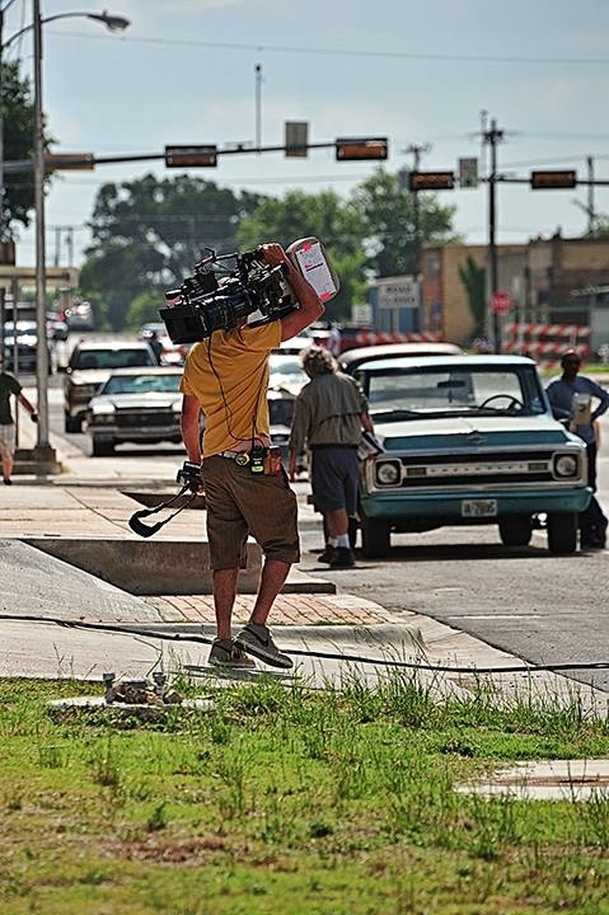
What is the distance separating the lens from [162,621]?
38.8ft

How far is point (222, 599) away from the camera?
1001 centimetres

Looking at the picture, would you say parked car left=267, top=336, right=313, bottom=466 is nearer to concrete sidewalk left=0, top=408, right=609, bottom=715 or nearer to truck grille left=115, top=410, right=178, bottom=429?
truck grille left=115, top=410, right=178, bottom=429

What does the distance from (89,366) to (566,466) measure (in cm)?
2568

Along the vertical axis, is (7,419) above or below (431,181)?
below

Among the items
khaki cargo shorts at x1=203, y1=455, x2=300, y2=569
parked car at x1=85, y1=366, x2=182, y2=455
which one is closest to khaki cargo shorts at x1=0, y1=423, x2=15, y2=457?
parked car at x1=85, y1=366, x2=182, y2=455

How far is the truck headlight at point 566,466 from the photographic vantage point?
17297 mm

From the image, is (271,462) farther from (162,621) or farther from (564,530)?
(564,530)

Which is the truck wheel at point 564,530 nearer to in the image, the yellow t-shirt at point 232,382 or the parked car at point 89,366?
the yellow t-shirt at point 232,382

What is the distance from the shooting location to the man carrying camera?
9.82 meters

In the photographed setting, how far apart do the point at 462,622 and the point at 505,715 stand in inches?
163

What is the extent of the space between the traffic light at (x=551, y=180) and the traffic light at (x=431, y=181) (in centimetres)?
180

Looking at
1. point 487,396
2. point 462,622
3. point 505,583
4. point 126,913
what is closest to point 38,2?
point 487,396

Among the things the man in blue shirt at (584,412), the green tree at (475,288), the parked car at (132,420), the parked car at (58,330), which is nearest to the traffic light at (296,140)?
the parked car at (132,420)

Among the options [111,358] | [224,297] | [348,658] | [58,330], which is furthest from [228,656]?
[58,330]
